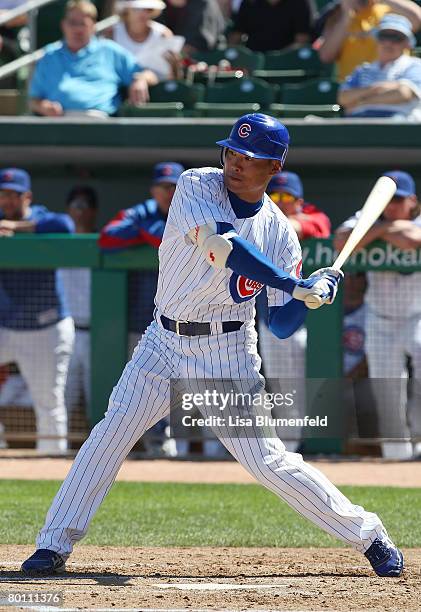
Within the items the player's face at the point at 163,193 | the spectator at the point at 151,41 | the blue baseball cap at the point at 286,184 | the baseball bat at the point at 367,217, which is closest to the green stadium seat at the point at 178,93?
the spectator at the point at 151,41

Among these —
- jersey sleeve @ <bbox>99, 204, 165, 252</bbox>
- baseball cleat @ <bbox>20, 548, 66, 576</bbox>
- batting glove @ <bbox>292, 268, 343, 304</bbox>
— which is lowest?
baseball cleat @ <bbox>20, 548, 66, 576</bbox>

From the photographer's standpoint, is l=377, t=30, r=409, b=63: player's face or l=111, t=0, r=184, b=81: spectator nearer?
l=377, t=30, r=409, b=63: player's face

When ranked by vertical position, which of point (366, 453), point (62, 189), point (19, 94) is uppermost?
point (19, 94)

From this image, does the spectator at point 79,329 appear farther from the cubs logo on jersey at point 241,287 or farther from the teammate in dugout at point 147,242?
the cubs logo on jersey at point 241,287

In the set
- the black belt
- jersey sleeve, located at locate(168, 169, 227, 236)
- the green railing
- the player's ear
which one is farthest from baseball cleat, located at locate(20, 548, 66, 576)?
the green railing

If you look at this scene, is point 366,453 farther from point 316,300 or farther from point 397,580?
point 316,300

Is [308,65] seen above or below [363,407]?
above

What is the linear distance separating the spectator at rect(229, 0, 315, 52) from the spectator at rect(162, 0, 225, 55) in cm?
20

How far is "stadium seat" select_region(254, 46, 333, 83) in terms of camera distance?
1047 centimetres

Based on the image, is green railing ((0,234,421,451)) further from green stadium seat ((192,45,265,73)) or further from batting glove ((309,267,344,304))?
batting glove ((309,267,344,304))

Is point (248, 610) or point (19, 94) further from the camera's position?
point (19, 94)

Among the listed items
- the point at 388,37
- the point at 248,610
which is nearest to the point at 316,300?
the point at 248,610

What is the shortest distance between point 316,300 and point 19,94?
22.8 ft

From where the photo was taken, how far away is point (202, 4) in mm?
10750
